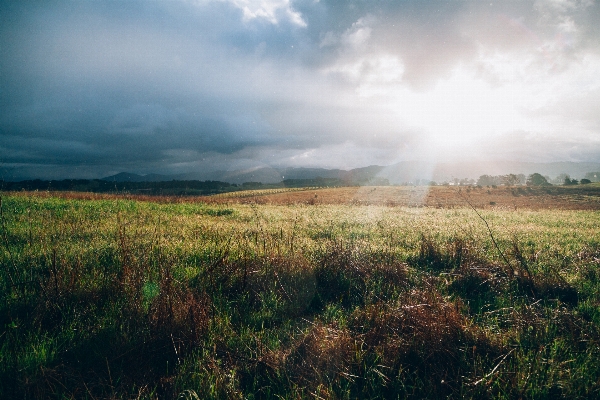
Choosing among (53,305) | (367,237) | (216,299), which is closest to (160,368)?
(216,299)

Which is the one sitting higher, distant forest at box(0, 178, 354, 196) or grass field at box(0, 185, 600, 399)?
distant forest at box(0, 178, 354, 196)

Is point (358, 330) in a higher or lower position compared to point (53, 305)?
lower

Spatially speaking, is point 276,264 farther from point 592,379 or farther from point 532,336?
point 592,379

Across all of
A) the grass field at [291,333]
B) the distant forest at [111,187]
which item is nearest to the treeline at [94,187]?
the distant forest at [111,187]

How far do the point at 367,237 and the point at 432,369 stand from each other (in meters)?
7.50

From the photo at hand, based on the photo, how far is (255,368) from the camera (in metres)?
3.26

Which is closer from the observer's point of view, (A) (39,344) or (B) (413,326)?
(A) (39,344)

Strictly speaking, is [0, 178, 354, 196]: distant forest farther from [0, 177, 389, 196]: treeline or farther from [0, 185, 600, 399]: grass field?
[0, 185, 600, 399]: grass field

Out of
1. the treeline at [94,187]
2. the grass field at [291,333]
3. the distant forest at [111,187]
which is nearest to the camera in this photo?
the grass field at [291,333]

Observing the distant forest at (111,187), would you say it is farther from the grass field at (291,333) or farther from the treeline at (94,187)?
the grass field at (291,333)

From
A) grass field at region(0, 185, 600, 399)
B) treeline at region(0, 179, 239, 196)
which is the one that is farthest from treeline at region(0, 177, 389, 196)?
grass field at region(0, 185, 600, 399)

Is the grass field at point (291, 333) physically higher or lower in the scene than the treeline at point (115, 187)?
lower

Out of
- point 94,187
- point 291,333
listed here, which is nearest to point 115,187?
point 291,333

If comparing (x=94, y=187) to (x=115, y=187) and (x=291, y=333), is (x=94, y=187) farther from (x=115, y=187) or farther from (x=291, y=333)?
(x=291, y=333)
